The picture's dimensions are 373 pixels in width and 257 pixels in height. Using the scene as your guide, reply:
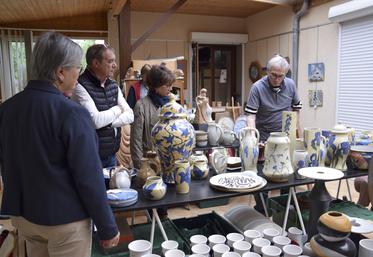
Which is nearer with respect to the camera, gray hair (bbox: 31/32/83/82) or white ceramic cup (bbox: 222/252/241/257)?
gray hair (bbox: 31/32/83/82)

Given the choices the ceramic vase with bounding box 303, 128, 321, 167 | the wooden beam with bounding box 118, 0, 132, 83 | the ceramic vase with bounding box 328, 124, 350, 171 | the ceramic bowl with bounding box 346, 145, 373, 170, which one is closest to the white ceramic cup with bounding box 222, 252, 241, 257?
Answer: the ceramic vase with bounding box 303, 128, 321, 167

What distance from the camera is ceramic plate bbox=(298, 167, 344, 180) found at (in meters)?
1.51

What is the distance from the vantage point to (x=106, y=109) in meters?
2.05

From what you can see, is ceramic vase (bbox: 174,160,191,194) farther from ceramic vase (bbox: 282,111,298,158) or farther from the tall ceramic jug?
ceramic vase (bbox: 282,111,298,158)

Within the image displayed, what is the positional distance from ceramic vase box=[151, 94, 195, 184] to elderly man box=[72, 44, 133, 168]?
50 cm

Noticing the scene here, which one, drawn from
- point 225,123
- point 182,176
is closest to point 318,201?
point 182,176

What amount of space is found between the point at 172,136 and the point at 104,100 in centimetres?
74

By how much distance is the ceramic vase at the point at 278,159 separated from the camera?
5.17 ft

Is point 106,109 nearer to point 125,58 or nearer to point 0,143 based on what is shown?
point 0,143

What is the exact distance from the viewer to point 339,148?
1775 millimetres

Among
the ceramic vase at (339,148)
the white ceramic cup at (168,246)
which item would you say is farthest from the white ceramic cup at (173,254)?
the ceramic vase at (339,148)

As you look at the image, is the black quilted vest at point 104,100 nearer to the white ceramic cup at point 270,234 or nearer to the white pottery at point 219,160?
the white pottery at point 219,160

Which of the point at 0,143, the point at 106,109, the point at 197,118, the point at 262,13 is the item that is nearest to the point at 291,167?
the point at 106,109

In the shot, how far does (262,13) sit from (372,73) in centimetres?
267
